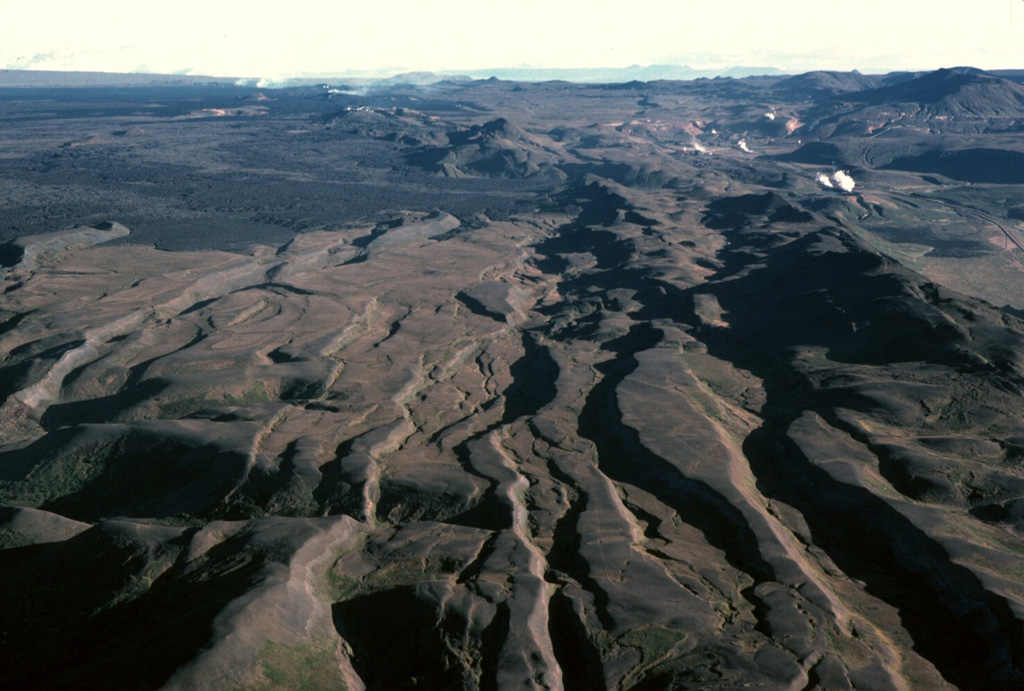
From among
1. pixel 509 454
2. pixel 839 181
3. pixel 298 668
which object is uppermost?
pixel 298 668

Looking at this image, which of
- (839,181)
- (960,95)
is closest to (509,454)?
(839,181)

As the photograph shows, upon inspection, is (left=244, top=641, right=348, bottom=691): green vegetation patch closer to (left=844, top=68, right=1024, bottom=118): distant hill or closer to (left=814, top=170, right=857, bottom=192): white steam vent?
(left=814, top=170, right=857, bottom=192): white steam vent

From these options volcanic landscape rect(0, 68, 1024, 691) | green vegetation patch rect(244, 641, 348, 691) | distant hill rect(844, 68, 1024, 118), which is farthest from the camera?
distant hill rect(844, 68, 1024, 118)

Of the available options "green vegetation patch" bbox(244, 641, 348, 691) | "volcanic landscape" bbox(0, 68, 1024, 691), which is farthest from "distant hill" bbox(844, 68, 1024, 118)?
"green vegetation patch" bbox(244, 641, 348, 691)

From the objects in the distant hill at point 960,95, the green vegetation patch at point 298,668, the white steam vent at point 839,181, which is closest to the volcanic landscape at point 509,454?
the green vegetation patch at point 298,668

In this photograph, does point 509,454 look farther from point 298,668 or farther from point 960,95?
point 960,95

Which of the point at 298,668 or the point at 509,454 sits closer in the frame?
the point at 298,668

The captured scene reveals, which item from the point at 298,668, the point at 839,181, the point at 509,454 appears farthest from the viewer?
the point at 839,181

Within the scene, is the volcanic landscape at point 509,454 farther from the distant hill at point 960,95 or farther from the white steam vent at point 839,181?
the distant hill at point 960,95

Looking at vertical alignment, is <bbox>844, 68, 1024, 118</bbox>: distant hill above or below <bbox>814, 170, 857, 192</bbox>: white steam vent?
above

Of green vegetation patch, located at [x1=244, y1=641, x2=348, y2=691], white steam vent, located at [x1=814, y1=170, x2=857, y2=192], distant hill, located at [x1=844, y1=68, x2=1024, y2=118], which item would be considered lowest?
white steam vent, located at [x1=814, y1=170, x2=857, y2=192]
